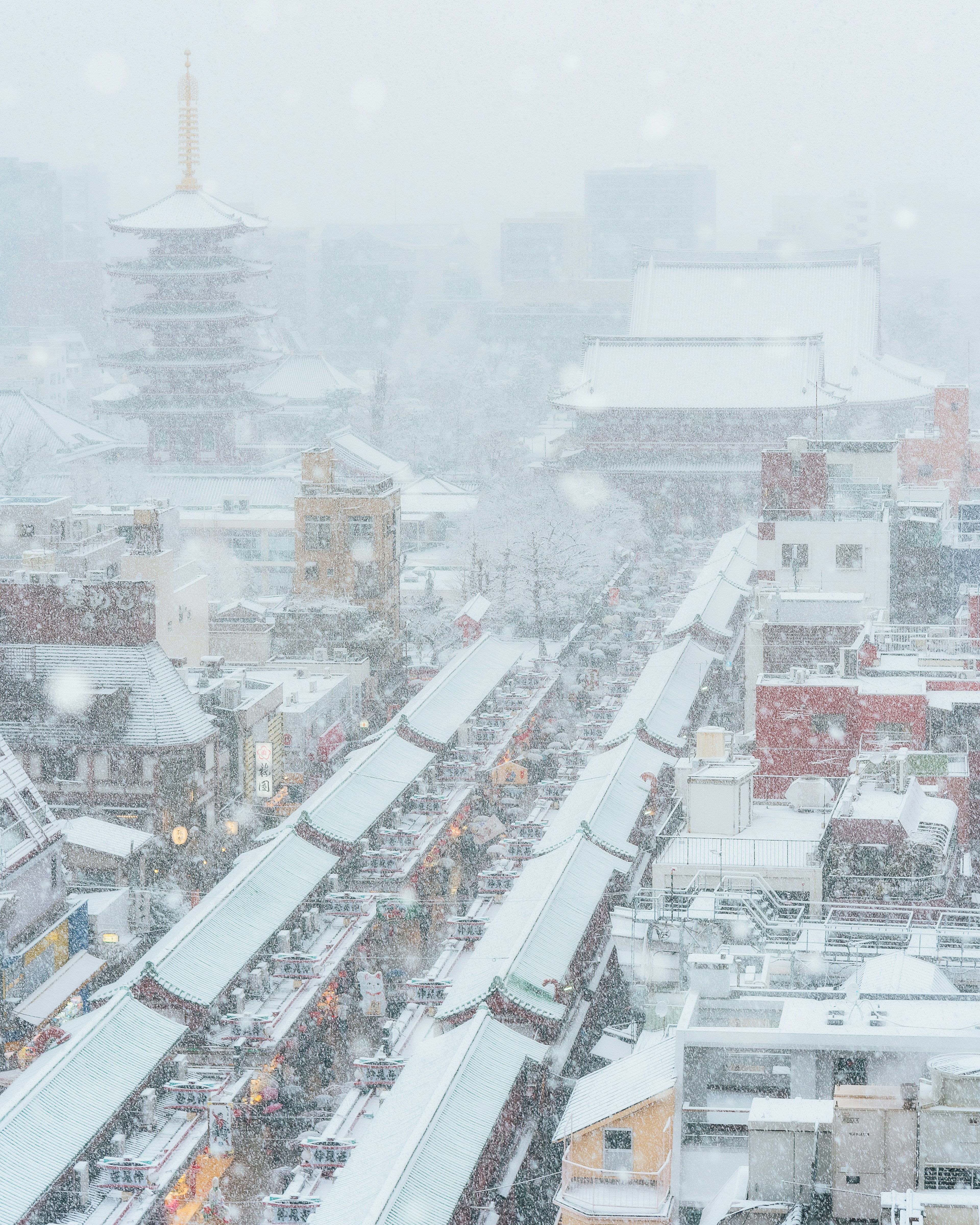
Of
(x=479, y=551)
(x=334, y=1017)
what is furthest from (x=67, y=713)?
(x=479, y=551)

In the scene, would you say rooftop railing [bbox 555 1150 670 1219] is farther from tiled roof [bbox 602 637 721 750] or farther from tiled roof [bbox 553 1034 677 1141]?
tiled roof [bbox 602 637 721 750]

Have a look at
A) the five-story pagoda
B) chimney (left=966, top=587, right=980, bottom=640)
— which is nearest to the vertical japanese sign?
chimney (left=966, top=587, right=980, bottom=640)

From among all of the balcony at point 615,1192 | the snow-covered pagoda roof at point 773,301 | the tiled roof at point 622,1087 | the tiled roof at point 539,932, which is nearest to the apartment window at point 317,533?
the tiled roof at point 539,932

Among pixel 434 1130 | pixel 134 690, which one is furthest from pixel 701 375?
pixel 434 1130

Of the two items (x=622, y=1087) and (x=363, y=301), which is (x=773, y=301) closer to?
(x=363, y=301)

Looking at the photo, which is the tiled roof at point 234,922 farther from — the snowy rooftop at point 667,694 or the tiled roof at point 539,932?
the snowy rooftop at point 667,694
